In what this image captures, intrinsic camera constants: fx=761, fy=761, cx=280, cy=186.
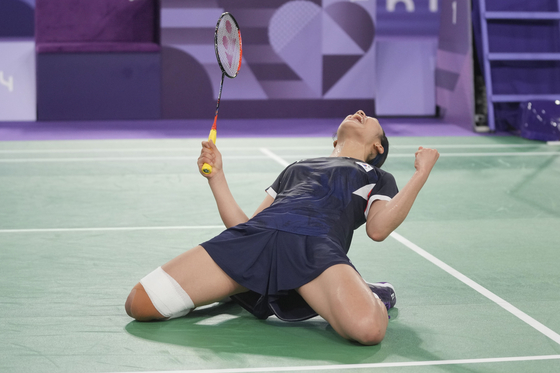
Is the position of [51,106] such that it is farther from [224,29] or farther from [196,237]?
[224,29]

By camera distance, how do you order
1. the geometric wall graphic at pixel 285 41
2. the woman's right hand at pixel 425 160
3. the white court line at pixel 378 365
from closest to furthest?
1. the white court line at pixel 378 365
2. the woman's right hand at pixel 425 160
3. the geometric wall graphic at pixel 285 41

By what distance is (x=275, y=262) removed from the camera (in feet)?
10.4

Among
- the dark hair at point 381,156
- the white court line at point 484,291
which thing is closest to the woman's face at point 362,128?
the dark hair at point 381,156

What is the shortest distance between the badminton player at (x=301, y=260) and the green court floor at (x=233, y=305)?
102mm

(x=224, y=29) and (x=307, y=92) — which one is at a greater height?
(x=224, y=29)

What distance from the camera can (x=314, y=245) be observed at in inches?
125

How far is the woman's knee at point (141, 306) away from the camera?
3.18m

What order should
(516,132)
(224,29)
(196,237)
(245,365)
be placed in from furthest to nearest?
(516,132)
(196,237)
(224,29)
(245,365)

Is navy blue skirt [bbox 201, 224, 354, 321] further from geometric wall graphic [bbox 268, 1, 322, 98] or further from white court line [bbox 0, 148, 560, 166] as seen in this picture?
geometric wall graphic [bbox 268, 1, 322, 98]

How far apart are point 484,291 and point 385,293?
24.0 inches

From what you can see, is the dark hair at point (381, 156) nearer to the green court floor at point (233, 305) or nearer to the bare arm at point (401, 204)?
the bare arm at point (401, 204)

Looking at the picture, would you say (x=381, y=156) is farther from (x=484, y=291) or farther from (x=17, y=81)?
(x=17, y=81)

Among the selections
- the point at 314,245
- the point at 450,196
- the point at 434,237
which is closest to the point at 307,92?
the point at 450,196

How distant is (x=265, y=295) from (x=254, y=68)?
847 cm
